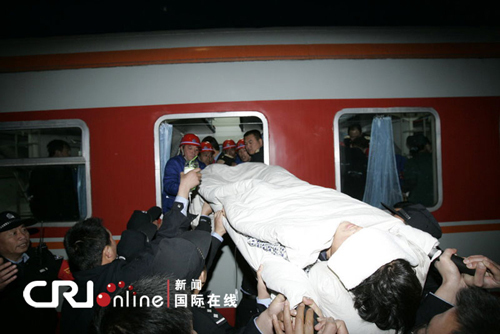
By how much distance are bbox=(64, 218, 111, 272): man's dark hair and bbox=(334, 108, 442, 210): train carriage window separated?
218 centimetres

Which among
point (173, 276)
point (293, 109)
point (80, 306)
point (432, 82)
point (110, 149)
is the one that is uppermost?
point (432, 82)

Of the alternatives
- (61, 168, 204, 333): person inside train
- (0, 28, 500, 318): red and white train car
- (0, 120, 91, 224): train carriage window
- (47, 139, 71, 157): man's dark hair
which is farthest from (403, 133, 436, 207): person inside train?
(47, 139, 71, 157): man's dark hair

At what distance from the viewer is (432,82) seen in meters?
2.43

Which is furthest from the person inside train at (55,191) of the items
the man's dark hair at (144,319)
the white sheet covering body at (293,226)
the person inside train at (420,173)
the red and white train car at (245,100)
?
the person inside train at (420,173)

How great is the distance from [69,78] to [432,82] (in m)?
3.77

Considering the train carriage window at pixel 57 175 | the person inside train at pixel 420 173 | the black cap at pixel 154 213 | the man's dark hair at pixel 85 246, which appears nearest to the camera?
the man's dark hair at pixel 85 246

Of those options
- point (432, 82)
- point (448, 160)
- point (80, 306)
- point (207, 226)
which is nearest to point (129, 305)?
point (80, 306)

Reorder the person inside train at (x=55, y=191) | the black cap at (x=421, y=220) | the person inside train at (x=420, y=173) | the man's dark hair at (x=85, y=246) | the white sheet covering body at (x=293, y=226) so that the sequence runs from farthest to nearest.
Result: the person inside train at (x=420, y=173), the person inside train at (x=55, y=191), the black cap at (x=421, y=220), the man's dark hair at (x=85, y=246), the white sheet covering body at (x=293, y=226)

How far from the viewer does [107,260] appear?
1.61 m

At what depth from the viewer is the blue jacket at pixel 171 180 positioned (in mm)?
2350

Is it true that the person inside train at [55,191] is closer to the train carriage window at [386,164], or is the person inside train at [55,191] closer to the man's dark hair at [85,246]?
the man's dark hair at [85,246]

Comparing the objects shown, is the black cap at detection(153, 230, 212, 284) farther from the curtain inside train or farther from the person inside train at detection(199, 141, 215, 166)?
the person inside train at detection(199, 141, 215, 166)

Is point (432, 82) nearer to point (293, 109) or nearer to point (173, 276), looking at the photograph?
point (293, 109)

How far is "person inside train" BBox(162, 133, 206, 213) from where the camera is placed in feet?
7.78
